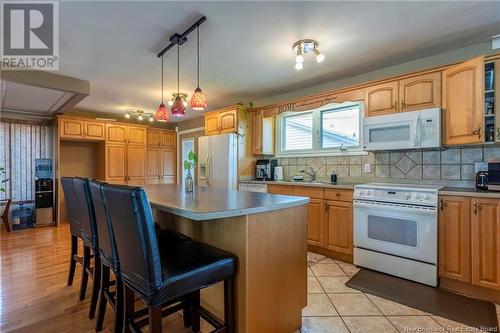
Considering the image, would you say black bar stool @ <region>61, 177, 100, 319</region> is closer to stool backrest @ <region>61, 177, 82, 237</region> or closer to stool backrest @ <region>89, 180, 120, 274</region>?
stool backrest @ <region>61, 177, 82, 237</region>

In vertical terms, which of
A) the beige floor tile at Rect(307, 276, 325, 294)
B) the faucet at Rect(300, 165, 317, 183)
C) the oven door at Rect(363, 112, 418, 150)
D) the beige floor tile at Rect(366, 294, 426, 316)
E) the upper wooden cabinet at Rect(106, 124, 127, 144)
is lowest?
the beige floor tile at Rect(307, 276, 325, 294)

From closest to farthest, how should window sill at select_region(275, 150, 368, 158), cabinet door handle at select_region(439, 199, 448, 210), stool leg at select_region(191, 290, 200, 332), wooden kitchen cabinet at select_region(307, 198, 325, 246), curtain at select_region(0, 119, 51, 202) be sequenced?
stool leg at select_region(191, 290, 200, 332) → cabinet door handle at select_region(439, 199, 448, 210) → wooden kitchen cabinet at select_region(307, 198, 325, 246) → window sill at select_region(275, 150, 368, 158) → curtain at select_region(0, 119, 51, 202)

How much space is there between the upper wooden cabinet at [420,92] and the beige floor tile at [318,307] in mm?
2125

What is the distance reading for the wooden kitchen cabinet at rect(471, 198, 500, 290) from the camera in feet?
6.92

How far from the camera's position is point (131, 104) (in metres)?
5.04

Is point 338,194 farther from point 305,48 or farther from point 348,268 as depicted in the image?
point 305,48

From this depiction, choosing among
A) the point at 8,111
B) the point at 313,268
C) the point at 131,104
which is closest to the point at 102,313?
the point at 313,268

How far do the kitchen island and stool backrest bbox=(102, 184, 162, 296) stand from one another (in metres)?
0.20

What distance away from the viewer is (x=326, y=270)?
9.26ft

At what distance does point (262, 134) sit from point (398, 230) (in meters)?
2.46

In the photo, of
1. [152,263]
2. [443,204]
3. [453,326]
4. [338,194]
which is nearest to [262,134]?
[338,194]

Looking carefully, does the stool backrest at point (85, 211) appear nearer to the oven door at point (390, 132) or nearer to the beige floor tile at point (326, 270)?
the beige floor tile at point (326, 270)

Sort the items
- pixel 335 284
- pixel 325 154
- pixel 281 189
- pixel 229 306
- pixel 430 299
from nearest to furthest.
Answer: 1. pixel 229 306
2. pixel 430 299
3. pixel 335 284
4. pixel 281 189
5. pixel 325 154

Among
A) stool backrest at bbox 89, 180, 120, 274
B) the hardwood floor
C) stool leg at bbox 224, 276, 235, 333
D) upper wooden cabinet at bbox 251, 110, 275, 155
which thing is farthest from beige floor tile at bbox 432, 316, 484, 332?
upper wooden cabinet at bbox 251, 110, 275, 155
